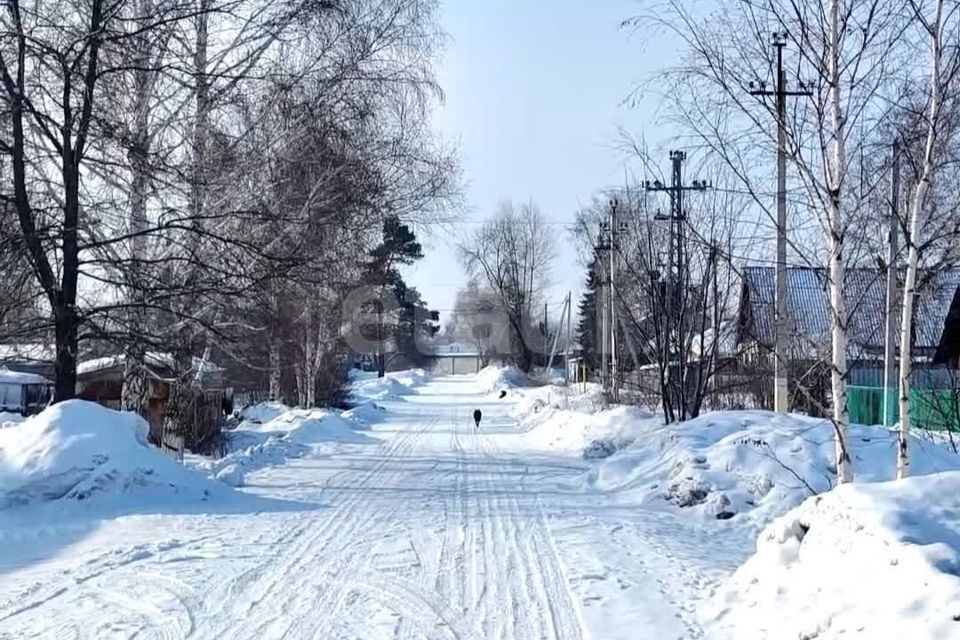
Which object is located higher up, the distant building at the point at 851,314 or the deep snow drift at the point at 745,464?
the distant building at the point at 851,314

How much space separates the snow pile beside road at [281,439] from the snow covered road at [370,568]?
2241 millimetres

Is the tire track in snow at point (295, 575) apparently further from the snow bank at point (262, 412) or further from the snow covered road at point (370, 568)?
the snow bank at point (262, 412)

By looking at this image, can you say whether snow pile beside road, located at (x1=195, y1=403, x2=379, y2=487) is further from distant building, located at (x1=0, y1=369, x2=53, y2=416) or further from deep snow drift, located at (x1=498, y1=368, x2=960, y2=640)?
distant building, located at (x1=0, y1=369, x2=53, y2=416)

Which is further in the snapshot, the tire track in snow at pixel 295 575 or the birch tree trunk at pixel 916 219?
the birch tree trunk at pixel 916 219

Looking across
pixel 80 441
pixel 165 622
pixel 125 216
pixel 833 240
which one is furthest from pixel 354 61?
pixel 165 622

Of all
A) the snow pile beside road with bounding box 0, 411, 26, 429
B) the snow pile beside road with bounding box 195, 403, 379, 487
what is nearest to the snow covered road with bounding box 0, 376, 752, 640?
the snow pile beside road with bounding box 195, 403, 379, 487

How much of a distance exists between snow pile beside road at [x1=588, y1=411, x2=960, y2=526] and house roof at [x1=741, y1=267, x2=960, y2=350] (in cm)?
139

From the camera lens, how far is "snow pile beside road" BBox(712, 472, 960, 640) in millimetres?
4750

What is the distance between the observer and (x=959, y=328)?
3662 centimetres

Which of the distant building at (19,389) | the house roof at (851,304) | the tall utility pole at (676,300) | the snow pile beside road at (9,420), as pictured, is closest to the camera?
the house roof at (851,304)

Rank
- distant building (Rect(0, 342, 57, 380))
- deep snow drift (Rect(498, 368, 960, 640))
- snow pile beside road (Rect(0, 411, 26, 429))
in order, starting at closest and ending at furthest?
deep snow drift (Rect(498, 368, 960, 640)) → distant building (Rect(0, 342, 57, 380)) → snow pile beside road (Rect(0, 411, 26, 429))

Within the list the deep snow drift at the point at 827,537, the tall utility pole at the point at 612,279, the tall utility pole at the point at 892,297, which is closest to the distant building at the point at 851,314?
the tall utility pole at the point at 892,297

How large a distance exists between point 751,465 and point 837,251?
567 centimetres

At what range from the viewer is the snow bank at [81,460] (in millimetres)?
10875
